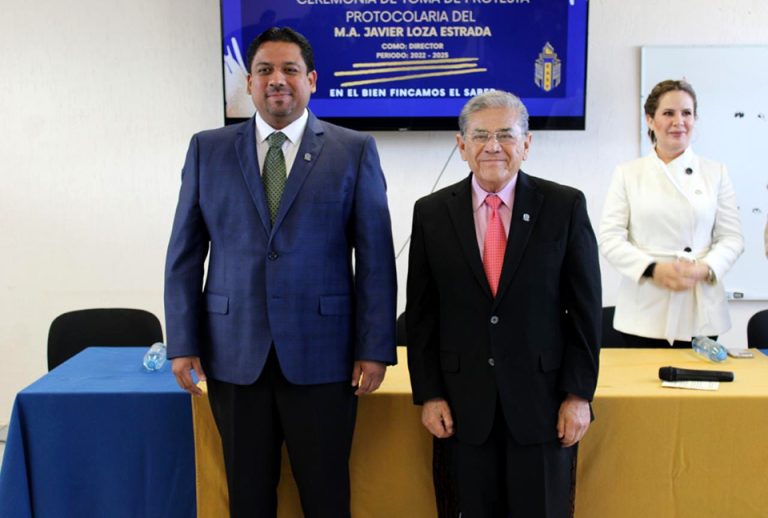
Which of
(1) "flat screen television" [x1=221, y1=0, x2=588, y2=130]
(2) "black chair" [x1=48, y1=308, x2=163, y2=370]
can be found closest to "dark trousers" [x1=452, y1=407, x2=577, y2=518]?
(2) "black chair" [x1=48, y1=308, x2=163, y2=370]

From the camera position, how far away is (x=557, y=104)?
11.4 feet

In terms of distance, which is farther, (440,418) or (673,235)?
(673,235)

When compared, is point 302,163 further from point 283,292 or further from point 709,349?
point 709,349

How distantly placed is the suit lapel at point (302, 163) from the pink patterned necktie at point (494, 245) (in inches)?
17.7

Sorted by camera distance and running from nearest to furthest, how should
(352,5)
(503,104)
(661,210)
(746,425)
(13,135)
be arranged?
(503,104)
(746,425)
(661,210)
(352,5)
(13,135)

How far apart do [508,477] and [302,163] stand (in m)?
0.91

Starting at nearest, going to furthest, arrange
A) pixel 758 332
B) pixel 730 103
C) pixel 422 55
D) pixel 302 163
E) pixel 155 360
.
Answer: pixel 302 163
pixel 155 360
pixel 758 332
pixel 422 55
pixel 730 103

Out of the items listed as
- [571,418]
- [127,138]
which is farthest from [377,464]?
[127,138]

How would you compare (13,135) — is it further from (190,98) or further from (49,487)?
(49,487)

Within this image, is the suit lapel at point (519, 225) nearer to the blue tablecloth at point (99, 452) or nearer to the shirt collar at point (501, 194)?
the shirt collar at point (501, 194)

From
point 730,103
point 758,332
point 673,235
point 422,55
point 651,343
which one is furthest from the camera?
point 730,103

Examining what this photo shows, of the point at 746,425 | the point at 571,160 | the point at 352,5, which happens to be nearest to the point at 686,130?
the point at 746,425

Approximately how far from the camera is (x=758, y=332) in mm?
2768

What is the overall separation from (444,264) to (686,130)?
50.2 inches
